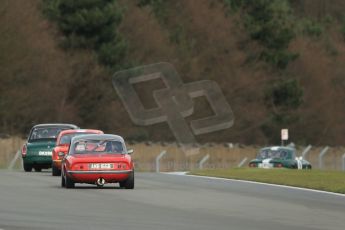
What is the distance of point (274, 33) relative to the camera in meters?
96.9

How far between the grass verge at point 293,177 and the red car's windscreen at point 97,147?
5.15 metres

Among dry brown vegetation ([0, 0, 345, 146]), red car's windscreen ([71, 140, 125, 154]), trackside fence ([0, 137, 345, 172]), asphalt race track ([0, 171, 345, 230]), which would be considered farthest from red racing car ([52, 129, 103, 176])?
dry brown vegetation ([0, 0, 345, 146])

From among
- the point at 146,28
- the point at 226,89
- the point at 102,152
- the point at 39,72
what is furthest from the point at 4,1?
the point at 102,152

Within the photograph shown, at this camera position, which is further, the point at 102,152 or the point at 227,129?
the point at 227,129

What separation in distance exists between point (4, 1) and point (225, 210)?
48.0 metres

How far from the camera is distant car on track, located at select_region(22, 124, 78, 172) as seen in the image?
132ft

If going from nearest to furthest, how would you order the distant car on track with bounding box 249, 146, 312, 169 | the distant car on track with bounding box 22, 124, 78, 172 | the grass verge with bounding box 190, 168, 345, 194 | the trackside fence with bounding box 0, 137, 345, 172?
the grass verge with bounding box 190, 168, 345, 194 < the distant car on track with bounding box 22, 124, 78, 172 < the distant car on track with bounding box 249, 146, 312, 169 < the trackside fence with bounding box 0, 137, 345, 172

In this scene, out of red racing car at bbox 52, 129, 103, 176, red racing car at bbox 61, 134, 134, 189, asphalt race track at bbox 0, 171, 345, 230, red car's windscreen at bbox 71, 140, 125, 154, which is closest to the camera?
asphalt race track at bbox 0, 171, 345, 230

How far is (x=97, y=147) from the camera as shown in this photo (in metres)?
29.8

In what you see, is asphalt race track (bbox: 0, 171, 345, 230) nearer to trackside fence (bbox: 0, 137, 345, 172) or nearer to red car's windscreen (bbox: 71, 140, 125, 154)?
red car's windscreen (bbox: 71, 140, 125, 154)

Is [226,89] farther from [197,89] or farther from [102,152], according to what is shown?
[102,152]

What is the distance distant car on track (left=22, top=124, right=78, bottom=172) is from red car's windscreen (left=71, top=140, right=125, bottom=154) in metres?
10.4

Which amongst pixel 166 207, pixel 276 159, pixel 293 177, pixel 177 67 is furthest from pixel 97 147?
pixel 177 67

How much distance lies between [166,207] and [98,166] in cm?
623
